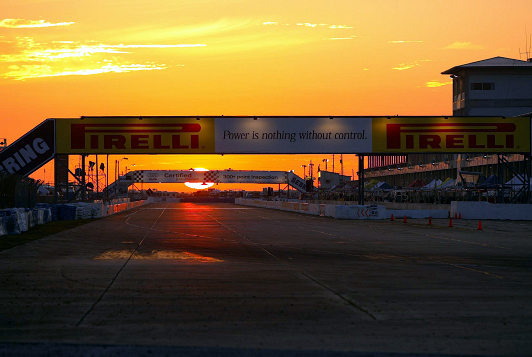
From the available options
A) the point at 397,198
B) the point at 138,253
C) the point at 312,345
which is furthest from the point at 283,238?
the point at 397,198

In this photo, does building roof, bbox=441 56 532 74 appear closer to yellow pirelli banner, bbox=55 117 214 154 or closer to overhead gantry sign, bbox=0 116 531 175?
overhead gantry sign, bbox=0 116 531 175

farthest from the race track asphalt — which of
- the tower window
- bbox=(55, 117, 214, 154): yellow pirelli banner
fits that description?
the tower window

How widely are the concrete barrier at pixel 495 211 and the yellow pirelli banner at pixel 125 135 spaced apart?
20584mm

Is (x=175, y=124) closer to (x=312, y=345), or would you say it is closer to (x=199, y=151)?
(x=199, y=151)

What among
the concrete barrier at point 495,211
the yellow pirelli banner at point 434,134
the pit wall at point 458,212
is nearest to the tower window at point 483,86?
the pit wall at point 458,212

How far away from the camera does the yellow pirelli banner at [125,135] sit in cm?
4641

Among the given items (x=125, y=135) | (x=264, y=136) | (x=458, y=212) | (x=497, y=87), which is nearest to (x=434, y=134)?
(x=458, y=212)

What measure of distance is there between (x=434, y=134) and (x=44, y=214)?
25.2m

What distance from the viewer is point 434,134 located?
48.2m

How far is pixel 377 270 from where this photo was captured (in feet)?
56.1

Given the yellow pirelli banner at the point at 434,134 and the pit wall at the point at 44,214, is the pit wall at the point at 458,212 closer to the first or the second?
the yellow pirelli banner at the point at 434,134

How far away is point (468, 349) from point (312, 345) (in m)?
1.76

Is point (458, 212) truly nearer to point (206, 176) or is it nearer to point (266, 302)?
point (266, 302)

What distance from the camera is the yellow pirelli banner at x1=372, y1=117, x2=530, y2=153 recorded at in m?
48.2
